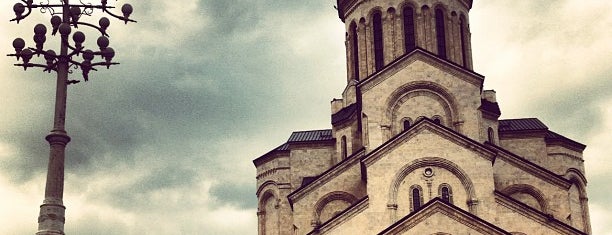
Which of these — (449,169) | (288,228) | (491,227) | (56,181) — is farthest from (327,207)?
(56,181)

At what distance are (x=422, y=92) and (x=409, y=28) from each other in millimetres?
7758

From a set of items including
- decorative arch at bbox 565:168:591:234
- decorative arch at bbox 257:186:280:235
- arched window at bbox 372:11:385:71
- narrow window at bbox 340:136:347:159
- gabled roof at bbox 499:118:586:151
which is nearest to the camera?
decorative arch at bbox 565:168:591:234

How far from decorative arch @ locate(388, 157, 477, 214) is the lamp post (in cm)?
1808

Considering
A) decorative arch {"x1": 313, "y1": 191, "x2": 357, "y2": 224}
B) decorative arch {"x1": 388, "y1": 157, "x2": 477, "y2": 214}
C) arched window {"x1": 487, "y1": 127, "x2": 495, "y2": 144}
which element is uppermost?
arched window {"x1": 487, "y1": 127, "x2": 495, "y2": 144}

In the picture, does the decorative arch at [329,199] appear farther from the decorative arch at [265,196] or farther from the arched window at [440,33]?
the arched window at [440,33]

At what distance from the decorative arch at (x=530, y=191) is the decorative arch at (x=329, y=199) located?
6.30m

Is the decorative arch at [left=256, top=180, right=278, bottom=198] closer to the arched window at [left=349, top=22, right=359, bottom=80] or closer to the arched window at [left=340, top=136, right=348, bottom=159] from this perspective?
the arched window at [left=340, top=136, right=348, bottom=159]

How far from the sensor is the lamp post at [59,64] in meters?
12.9

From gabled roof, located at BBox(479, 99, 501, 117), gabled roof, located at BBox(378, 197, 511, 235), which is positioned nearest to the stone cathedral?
gabled roof, located at BBox(378, 197, 511, 235)

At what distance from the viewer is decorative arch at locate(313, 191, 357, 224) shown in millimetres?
35469

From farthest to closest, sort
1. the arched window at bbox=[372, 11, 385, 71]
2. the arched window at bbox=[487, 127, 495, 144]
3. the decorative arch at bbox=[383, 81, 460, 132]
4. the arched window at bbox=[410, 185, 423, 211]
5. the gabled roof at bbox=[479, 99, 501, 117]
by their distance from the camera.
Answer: the arched window at bbox=[372, 11, 385, 71] → the gabled roof at bbox=[479, 99, 501, 117] → the arched window at bbox=[487, 127, 495, 144] → the decorative arch at bbox=[383, 81, 460, 132] → the arched window at bbox=[410, 185, 423, 211]

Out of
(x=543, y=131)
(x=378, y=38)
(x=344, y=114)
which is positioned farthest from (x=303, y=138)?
(x=543, y=131)

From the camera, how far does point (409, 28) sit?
1642 inches

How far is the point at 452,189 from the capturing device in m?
30.1
